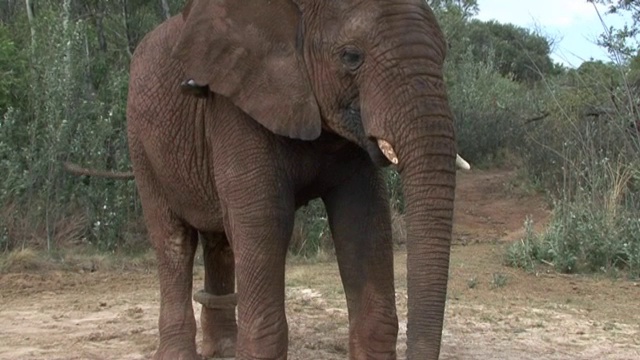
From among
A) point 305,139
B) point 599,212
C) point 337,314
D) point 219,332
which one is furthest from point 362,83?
point 599,212

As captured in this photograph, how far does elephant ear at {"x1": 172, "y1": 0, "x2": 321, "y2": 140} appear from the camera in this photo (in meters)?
4.76

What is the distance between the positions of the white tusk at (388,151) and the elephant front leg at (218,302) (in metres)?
2.47

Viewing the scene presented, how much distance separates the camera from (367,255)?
A: 5371 mm

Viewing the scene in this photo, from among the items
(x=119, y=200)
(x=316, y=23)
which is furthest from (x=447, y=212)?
(x=119, y=200)

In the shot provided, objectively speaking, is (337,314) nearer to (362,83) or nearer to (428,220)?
(362,83)

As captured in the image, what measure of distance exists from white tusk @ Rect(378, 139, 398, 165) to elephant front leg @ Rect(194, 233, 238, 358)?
2.47m

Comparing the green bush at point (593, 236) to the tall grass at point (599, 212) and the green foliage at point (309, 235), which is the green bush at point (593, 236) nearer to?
the tall grass at point (599, 212)

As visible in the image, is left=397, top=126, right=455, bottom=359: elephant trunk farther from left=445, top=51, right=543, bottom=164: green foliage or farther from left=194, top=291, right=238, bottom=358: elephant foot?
left=445, top=51, right=543, bottom=164: green foliage

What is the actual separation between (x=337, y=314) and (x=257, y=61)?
392 cm

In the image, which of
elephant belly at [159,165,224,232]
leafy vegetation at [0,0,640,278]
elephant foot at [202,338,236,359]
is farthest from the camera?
leafy vegetation at [0,0,640,278]

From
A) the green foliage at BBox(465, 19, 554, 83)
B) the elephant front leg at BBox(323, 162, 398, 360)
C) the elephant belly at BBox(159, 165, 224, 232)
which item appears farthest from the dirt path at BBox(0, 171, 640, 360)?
the green foliage at BBox(465, 19, 554, 83)

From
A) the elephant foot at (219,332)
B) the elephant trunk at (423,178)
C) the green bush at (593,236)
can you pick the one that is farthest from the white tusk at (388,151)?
the green bush at (593,236)

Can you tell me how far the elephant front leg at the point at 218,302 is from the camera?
22.2 feet

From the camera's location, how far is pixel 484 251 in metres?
13.1
